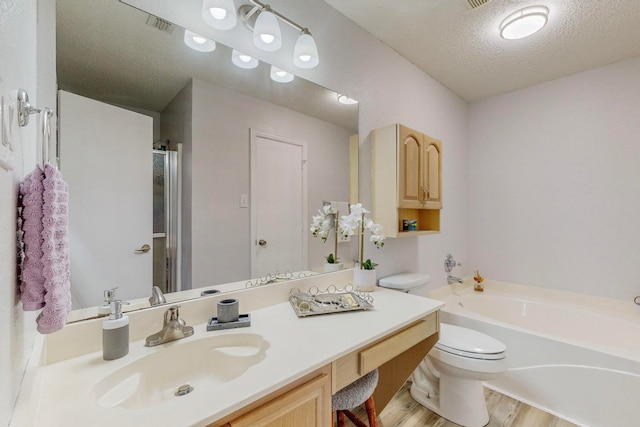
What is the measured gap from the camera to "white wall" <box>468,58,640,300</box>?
86.8 inches

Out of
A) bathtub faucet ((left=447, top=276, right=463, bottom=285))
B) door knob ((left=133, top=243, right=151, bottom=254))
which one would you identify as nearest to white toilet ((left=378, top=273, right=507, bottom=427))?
bathtub faucet ((left=447, top=276, right=463, bottom=285))

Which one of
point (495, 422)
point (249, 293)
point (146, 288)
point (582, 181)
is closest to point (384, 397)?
point (495, 422)

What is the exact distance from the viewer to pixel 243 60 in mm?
1371

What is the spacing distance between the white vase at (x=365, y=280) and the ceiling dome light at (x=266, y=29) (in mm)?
1315

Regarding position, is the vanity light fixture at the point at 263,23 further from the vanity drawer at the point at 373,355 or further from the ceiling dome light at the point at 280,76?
the vanity drawer at the point at 373,355

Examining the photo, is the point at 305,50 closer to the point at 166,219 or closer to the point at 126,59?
the point at 126,59

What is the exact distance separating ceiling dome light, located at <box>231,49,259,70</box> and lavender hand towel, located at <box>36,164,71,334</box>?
1.02 meters

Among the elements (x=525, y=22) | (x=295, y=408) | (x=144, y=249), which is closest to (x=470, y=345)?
(x=295, y=408)

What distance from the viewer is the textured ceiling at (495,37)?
1695 millimetres

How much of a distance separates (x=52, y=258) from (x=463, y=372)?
1.90 metres

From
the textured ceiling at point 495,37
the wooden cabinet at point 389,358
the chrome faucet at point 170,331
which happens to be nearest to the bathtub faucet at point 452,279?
the wooden cabinet at point 389,358

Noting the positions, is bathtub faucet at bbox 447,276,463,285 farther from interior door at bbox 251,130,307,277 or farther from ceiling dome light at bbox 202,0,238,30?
ceiling dome light at bbox 202,0,238,30

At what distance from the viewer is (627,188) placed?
7.20 feet

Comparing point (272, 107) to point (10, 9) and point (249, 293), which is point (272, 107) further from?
point (10, 9)
